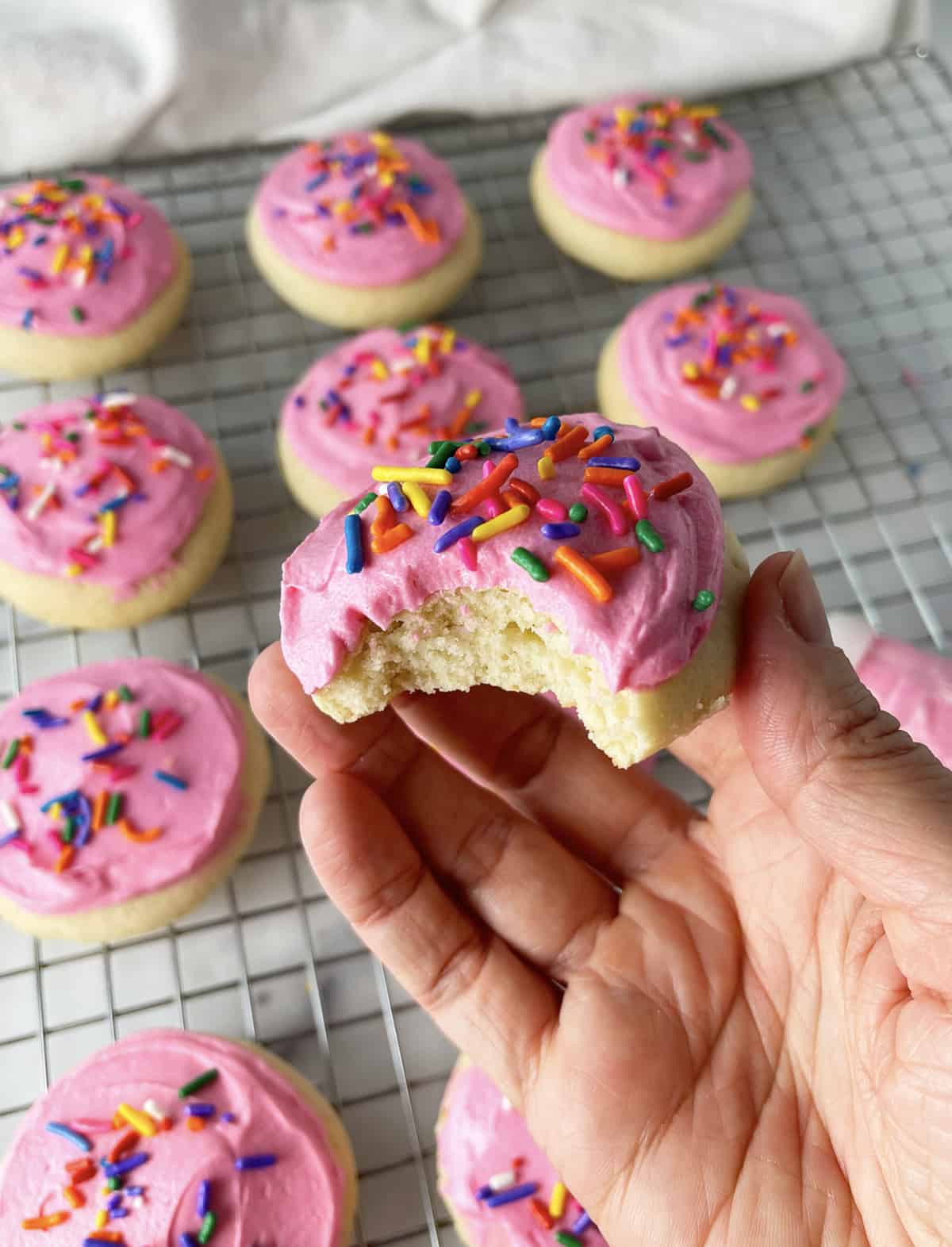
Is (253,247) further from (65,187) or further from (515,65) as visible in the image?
(515,65)

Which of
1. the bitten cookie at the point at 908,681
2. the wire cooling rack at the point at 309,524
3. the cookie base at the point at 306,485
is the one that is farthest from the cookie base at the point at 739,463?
the cookie base at the point at 306,485

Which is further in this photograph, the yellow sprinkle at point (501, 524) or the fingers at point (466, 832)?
the fingers at point (466, 832)

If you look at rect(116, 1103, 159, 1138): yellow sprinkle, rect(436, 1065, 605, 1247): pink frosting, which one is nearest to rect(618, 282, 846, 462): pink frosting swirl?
rect(436, 1065, 605, 1247): pink frosting

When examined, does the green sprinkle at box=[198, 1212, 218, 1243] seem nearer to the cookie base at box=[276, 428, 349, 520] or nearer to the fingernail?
the fingernail

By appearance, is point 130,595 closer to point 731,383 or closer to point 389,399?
point 389,399

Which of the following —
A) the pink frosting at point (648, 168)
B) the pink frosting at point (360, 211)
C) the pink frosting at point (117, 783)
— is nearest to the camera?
the pink frosting at point (117, 783)

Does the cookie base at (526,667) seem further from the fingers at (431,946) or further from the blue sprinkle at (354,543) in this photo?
the fingers at (431,946)

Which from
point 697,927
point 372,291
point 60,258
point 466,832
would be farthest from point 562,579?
point 60,258
